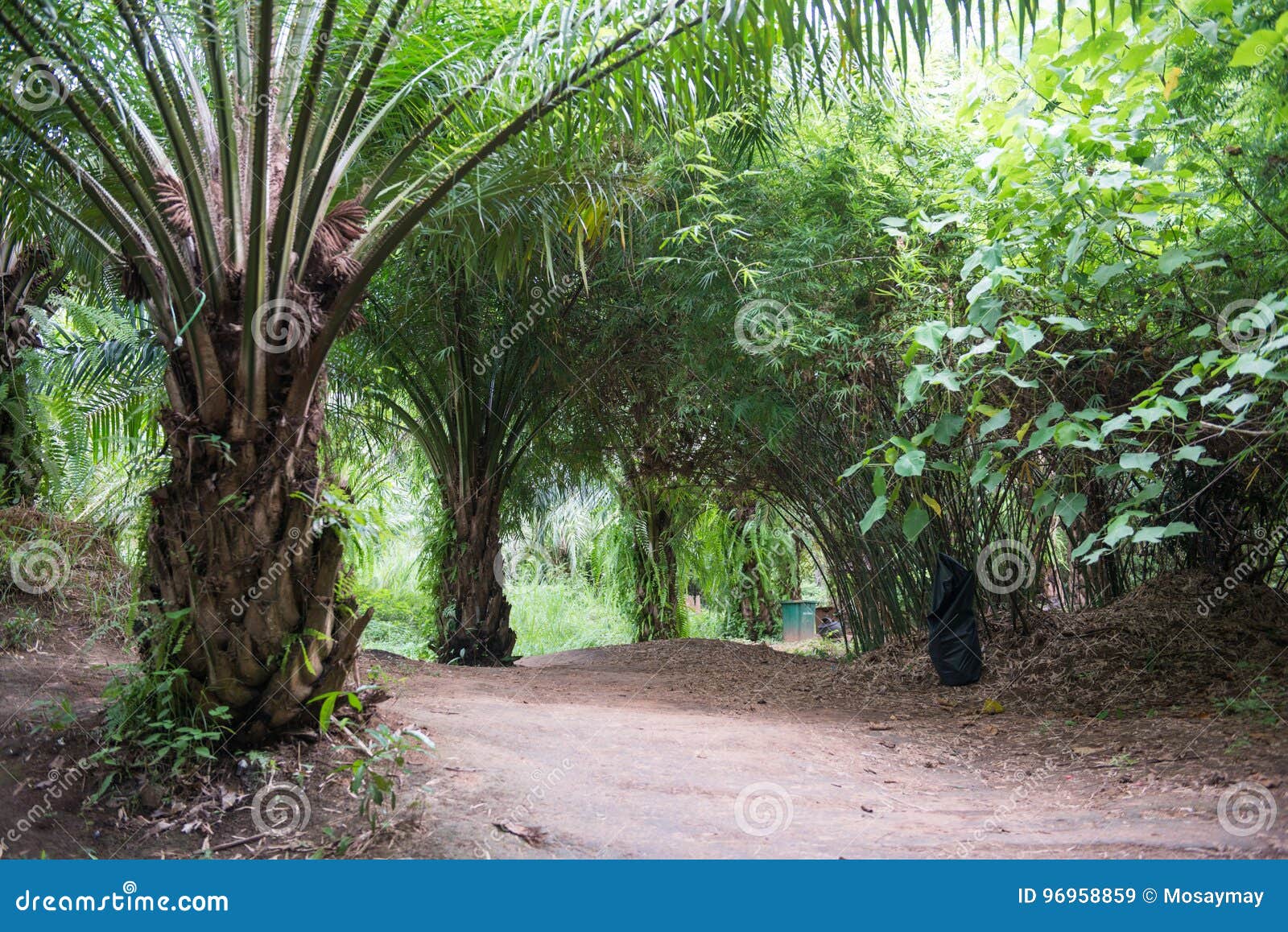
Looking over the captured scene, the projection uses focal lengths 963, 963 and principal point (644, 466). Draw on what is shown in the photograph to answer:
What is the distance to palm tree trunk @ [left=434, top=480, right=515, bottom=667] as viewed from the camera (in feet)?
23.6

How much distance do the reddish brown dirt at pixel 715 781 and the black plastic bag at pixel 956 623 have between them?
29cm

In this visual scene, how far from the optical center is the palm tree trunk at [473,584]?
7.19m

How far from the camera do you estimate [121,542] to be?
5406 mm

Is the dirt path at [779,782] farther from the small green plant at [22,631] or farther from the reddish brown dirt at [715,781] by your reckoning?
the small green plant at [22,631]

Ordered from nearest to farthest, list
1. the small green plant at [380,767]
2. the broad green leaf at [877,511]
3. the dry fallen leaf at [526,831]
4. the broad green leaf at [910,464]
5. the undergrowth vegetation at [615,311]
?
the dry fallen leaf at [526,831] < the small green plant at [380,767] < the undergrowth vegetation at [615,311] < the broad green leaf at [910,464] < the broad green leaf at [877,511]

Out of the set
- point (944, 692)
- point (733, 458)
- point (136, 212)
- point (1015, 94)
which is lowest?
point (944, 692)

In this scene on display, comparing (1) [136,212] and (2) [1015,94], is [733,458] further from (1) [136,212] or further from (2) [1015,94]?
(1) [136,212]

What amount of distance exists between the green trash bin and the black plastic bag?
5927 mm

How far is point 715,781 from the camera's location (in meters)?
3.35

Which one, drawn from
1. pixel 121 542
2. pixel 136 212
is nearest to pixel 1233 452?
pixel 136 212

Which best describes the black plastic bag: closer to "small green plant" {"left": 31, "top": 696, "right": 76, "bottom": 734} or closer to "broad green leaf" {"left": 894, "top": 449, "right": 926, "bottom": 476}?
"broad green leaf" {"left": 894, "top": 449, "right": 926, "bottom": 476}

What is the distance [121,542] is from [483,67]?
11.3 feet

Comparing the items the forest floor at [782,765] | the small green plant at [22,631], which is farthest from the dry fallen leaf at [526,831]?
the small green plant at [22,631]

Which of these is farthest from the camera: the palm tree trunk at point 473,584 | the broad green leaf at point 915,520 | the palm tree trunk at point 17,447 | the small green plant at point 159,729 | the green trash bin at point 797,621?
the green trash bin at point 797,621
